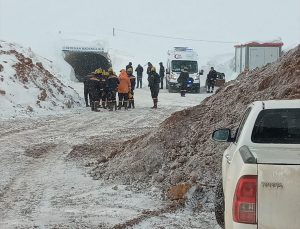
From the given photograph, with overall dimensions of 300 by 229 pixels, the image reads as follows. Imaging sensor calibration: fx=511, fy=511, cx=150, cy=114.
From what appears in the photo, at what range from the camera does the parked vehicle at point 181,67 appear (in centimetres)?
3331

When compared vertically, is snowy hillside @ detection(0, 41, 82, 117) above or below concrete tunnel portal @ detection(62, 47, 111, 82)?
below

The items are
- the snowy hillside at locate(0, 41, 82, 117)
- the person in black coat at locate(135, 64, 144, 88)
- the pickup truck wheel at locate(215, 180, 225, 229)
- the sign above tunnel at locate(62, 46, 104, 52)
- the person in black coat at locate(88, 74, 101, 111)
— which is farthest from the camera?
the sign above tunnel at locate(62, 46, 104, 52)

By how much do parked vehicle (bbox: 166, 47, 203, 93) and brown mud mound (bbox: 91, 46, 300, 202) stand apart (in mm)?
23020

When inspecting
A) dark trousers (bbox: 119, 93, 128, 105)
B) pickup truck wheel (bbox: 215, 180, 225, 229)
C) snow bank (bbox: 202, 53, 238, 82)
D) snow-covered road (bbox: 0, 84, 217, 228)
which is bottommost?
snow-covered road (bbox: 0, 84, 217, 228)

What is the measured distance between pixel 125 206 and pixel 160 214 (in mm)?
644

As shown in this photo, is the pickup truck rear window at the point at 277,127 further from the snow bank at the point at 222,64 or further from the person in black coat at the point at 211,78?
the snow bank at the point at 222,64

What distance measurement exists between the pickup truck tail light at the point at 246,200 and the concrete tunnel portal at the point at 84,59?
1284 inches

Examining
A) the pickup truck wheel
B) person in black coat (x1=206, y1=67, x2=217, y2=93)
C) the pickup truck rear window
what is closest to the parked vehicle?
person in black coat (x1=206, y1=67, x2=217, y2=93)

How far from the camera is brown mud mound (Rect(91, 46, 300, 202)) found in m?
7.60

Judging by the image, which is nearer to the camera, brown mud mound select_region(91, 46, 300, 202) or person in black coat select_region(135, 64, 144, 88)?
brown mud mound select_region(91, 46, 300, 202)

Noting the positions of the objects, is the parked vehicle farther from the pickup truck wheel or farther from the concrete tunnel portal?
the pickup truck wheel

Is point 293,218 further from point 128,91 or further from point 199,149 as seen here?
point 128,91

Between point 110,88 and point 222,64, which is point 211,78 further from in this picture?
point 222,64

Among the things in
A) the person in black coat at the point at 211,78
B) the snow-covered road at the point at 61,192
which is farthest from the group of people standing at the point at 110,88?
the person in black coat at the point at 211,78
